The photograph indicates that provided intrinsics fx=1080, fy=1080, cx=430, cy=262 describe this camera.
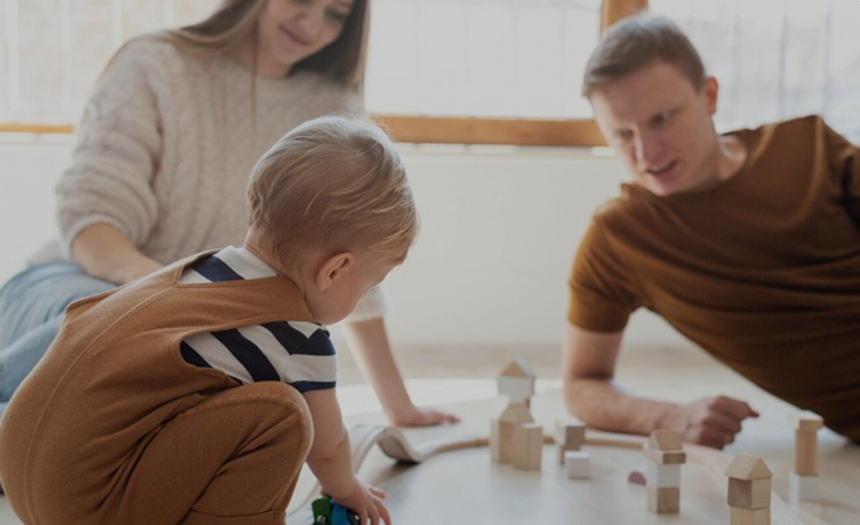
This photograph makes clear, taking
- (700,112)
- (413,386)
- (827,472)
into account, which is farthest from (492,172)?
(827,472)

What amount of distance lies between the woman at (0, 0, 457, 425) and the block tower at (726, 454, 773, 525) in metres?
0.73

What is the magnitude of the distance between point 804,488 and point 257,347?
769 mm

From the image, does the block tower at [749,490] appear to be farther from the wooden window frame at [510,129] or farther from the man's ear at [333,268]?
the wooden window frame at [510,129]

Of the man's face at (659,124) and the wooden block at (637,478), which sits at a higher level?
the man's face at (659,124)

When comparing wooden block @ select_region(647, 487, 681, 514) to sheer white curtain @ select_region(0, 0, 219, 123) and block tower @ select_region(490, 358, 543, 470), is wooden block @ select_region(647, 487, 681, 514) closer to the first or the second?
block tower @ select_region(490, 358, 543, 470)

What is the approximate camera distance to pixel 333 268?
1.02 meters

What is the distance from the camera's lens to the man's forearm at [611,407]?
5.32ft

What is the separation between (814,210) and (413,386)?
3.02ft

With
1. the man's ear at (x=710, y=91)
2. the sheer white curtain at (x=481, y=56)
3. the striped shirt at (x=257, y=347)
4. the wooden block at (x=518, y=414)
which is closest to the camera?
the striped shirt at (x=257, y=347)

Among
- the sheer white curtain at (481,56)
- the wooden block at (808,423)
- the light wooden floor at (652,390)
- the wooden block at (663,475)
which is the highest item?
the sheer white curtain at (481,56)

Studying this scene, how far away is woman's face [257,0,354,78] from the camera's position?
164cm

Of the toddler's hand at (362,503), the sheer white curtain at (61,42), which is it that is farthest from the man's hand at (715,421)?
the sheer white curtain at (61,42)

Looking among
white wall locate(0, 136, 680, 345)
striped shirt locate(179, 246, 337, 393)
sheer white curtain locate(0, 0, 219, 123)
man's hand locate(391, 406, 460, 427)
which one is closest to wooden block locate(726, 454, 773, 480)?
striped shirt locate(179, 246, 337, 393)

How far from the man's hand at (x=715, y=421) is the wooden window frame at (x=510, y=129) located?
132 cm
